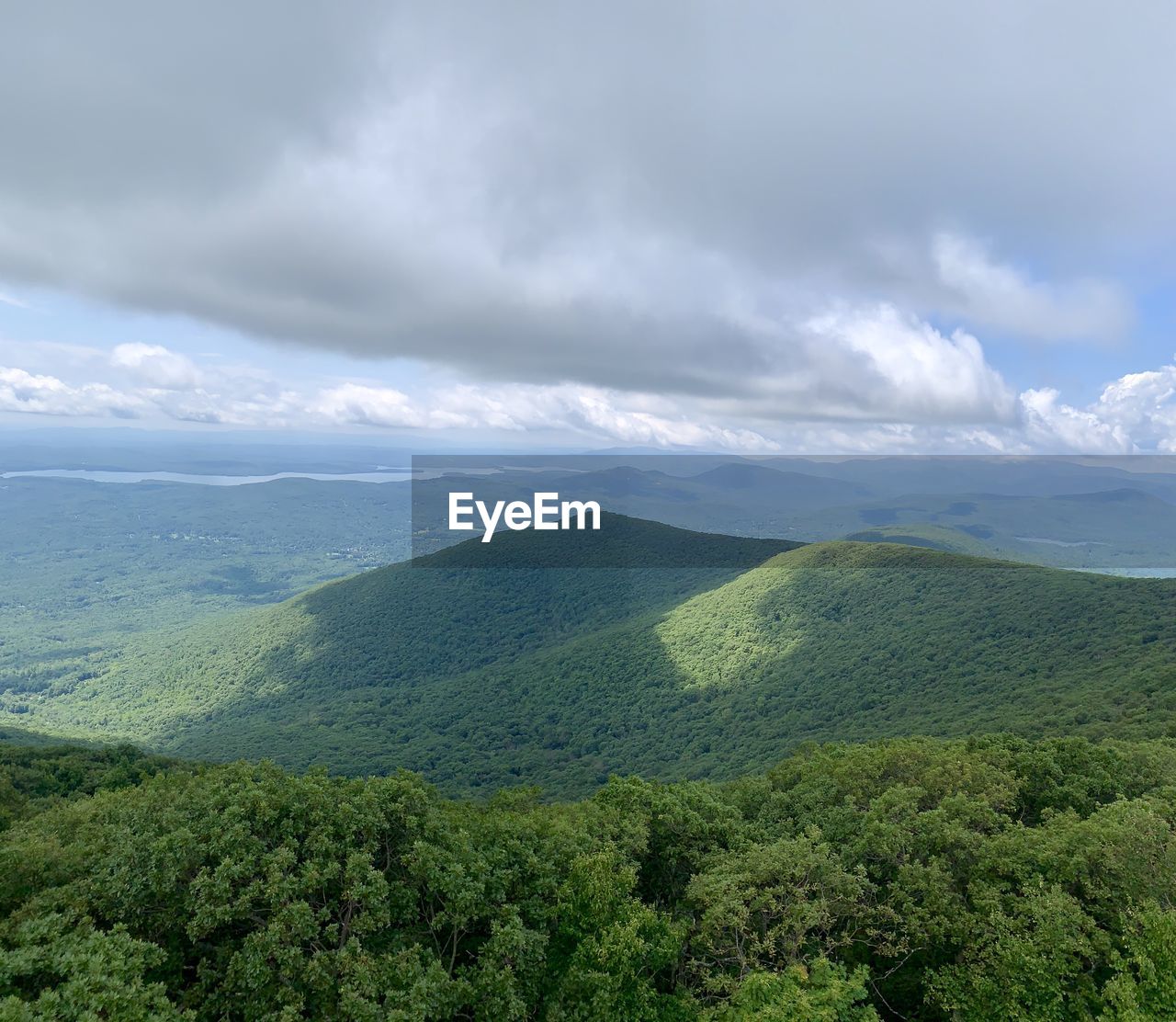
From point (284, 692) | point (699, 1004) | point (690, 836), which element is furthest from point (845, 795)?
point (284, 692)

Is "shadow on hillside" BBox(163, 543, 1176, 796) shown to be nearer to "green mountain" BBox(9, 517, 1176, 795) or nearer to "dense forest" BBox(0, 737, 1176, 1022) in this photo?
"green mountain" BBox(9, 517, 1176, 795)

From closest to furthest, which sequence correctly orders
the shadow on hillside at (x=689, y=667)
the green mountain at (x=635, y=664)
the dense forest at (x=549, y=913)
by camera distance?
the dense forest at (x=549, y=913) → the shadow on hillside at (x=689, y=667) → the green mountain at (x=635, y=664)

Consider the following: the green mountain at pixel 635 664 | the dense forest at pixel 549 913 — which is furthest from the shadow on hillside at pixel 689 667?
the dense forest at pixel 549 913

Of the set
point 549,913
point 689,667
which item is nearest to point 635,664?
point 689,667

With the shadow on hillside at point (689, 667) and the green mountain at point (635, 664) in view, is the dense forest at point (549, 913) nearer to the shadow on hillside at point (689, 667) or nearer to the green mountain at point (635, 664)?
the shadow on hillside at point (689, 667)

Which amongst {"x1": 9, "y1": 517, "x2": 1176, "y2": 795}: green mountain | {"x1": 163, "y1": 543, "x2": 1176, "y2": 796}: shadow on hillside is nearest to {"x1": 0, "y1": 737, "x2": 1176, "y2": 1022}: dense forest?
{"x1": 163, "y1": 543, "x2": 1176, "y2": 796}: shadow on hillside

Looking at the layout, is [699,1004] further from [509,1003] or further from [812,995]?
[509,1003]

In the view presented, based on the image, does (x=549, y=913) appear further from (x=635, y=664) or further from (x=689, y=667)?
(x=635, y=664)
